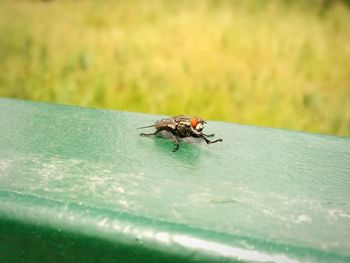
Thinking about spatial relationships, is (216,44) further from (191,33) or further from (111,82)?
(111,82)

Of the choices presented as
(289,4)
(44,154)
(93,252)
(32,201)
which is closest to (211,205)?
(93,252)

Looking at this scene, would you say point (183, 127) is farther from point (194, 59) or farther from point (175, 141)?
point (194, 59)

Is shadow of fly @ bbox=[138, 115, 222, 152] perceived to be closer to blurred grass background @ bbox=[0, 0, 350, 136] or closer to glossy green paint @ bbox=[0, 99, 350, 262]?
glossy green paint @ bbox=[0, 99, 350, 262]

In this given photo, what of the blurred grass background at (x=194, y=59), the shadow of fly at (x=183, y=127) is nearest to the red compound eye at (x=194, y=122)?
the shadow of fly at (x=183, y=127)

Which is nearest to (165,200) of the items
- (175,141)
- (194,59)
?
(175,141)

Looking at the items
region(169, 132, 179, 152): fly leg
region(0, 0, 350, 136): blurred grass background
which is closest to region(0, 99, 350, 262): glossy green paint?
region(169, 132, 179, 152): fly leg

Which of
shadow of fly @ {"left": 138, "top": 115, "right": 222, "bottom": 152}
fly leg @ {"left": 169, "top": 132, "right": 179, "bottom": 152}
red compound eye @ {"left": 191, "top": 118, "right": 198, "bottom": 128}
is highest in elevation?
red compound eye @ {"left": 191, "top": 118, "right": 198, "bottom": 128}
